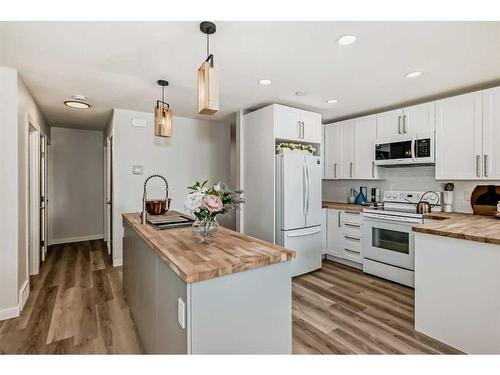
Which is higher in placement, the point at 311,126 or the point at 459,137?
the point at 311,126

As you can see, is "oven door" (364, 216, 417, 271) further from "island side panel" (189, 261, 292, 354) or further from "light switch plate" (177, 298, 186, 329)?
"light switch plate" (177, 298, 186, 329)

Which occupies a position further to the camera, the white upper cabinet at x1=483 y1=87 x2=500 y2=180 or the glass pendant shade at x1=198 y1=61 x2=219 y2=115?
the white upper cabinet at x1=483 y1=87 x2=500 y2=180

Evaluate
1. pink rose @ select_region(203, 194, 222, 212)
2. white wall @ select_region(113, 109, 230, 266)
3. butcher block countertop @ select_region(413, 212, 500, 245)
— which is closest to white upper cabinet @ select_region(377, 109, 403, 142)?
butcher block countertop @ select_region(413, 212, 500, 245)

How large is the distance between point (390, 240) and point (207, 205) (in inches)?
109

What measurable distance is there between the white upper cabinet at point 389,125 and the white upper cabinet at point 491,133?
2.88ft

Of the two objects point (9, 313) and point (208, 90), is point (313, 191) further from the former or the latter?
point (9, 313)

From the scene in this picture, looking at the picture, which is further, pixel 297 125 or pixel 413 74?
pixel 297 125

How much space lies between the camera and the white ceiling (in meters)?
1.84

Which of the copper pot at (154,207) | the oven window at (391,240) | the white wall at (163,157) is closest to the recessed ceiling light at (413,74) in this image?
the oven window at (391,240)

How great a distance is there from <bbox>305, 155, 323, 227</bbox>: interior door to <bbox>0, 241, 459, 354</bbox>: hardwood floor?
30.3 inches

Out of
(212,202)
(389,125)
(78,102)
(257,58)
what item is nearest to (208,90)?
(212,202)

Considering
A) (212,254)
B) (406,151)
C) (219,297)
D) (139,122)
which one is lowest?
(219,297)

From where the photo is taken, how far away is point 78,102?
3.58 meters

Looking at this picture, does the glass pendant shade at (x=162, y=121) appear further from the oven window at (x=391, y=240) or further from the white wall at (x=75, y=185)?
the white wall at (x=75, y=185)
